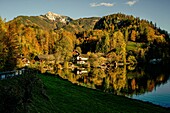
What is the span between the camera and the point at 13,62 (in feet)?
174

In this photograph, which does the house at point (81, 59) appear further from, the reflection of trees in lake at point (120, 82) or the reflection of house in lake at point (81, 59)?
the reflection of trees in lake at point (120, 82)

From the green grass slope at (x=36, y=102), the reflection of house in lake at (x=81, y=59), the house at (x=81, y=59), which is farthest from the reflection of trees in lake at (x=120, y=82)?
the house at (x=81, y=59)

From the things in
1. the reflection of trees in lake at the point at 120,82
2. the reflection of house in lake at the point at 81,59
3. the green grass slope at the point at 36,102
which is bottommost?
the reflection of trees in lake at the point at 120,82

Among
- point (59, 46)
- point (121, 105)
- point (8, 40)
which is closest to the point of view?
point (121, 105)

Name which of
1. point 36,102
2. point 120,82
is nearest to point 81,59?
point 120,82

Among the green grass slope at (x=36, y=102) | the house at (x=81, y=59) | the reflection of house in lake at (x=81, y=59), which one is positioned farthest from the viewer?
the house at (x=81, y=59)

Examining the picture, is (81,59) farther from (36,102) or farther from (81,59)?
(36,102)

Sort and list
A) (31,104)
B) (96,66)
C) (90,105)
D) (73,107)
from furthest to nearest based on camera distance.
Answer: (96,66) → (90,105) → (73,107) → (31,104)

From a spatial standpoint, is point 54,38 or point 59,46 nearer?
point 59,46

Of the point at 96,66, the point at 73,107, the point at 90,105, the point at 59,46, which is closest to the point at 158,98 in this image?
the point at 90,105

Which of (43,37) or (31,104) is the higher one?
(43,37)

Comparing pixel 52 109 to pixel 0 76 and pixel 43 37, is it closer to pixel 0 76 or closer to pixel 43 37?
pixel 0 76

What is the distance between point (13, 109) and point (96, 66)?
13202 centimetres

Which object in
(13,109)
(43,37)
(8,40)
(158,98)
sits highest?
(43,37)
